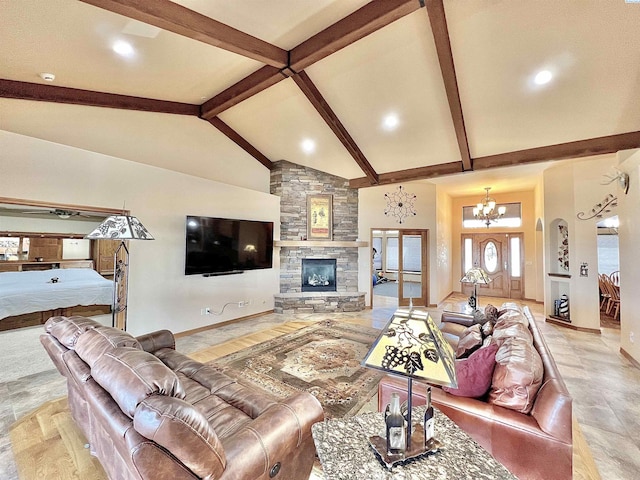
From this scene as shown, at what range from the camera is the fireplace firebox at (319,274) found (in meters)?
6.98

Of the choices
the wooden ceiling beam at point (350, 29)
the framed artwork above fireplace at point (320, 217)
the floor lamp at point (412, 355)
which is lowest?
the floor lamp at point (412, 355)

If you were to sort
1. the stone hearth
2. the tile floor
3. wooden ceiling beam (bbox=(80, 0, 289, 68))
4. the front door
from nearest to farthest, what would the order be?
the tile floor < wooden ceiling beam (bbox=(80, 0, 289, 68)) < the stone hearth < the front door

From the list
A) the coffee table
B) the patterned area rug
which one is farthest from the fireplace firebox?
the coffee table

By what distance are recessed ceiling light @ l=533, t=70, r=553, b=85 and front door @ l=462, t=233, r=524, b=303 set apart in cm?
608

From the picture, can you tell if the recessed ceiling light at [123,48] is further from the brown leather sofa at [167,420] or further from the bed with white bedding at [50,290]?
the bed with white bedding at [50,290]

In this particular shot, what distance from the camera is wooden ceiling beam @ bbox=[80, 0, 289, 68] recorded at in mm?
2434

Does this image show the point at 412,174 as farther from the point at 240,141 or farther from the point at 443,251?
the point at 240,141

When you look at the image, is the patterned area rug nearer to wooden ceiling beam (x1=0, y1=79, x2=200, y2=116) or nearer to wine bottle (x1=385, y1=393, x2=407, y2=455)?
wine bottle (x1=385, y1=393, x2=407, y2=455)

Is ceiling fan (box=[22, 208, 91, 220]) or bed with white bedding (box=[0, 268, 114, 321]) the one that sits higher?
ceiling fan (box=[22, 208, 91, 220])

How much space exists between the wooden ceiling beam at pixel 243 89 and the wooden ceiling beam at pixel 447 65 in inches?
75.8

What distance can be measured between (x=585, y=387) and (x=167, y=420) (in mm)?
4253

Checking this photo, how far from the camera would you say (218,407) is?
1921 mm

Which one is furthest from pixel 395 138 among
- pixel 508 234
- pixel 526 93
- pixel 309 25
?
pixel 508 234

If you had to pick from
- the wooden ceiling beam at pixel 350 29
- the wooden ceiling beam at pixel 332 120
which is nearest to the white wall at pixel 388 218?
the wooden ceiling beam at pixel 332 120
